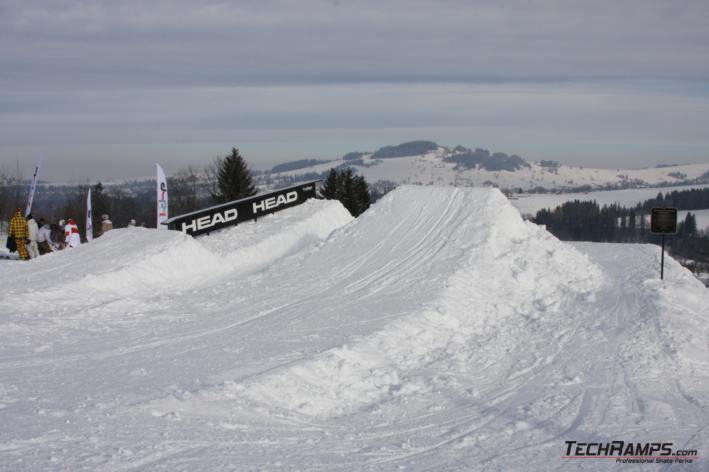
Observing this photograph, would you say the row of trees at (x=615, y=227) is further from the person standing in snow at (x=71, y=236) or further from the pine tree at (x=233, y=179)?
the person standing in snow at (x=71, y=236)

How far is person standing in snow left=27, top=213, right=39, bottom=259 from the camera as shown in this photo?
22281mm

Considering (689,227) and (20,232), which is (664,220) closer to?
(20,232)

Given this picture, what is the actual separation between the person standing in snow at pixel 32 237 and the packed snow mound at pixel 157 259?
305cm

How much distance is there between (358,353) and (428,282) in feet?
16.3

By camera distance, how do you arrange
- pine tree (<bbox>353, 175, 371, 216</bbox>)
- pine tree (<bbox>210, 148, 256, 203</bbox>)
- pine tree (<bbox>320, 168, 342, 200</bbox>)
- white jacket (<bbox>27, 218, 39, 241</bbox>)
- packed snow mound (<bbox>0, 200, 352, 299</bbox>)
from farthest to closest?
pine tree (<bbox>353, 175, 371, 216</bbox>) < pine tree (<bbox>320, 168, 342, 200</bbox>) < pine tree (<bbox>210, 148, 256, 203</bbox>) < white jacket (<bbox>27, 218, 39, 241</bbox>) < packed snow mound (<bbox>0, 200, 352, 299</bbox>)

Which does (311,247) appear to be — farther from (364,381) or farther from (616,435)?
(616,435)

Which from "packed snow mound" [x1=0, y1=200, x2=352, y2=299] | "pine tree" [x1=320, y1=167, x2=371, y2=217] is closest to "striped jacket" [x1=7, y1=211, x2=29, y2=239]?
"packed snow mound" [x1=0, y1=200, x2=352, y2=299]

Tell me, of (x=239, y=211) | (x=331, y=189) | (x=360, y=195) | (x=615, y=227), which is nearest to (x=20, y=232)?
(x=239, y=211)

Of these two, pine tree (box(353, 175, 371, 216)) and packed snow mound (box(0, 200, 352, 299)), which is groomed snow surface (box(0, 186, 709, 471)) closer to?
packed snow mound (box(0, 200, 352, 299))

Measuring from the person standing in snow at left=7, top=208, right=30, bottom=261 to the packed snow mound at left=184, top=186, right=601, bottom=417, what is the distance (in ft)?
37.6

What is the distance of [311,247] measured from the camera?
19.6 metres

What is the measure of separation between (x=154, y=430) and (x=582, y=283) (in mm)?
11949

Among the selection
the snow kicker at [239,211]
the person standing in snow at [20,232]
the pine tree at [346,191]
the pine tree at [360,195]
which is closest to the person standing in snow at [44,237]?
the person standing in snow at [20,232]

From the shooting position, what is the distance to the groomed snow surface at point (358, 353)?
23.9 ft
